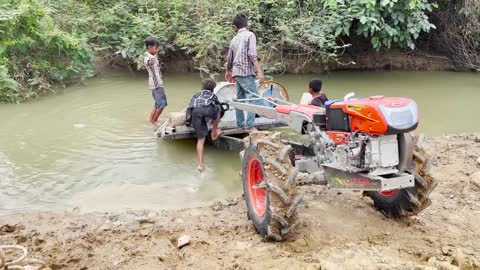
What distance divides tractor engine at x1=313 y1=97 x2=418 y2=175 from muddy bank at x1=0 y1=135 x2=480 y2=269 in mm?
687

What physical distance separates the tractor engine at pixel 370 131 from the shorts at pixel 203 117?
8.72 feet

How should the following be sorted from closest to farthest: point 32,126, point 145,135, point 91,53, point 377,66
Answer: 1. point 145,135
2. point 32,126
3. point 91,53
4. point 377,66

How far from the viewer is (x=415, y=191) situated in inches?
176

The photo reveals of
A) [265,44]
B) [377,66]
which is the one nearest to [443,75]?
[377,66]

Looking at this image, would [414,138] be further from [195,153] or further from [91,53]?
[91,53]

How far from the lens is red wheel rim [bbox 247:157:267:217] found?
184 inches

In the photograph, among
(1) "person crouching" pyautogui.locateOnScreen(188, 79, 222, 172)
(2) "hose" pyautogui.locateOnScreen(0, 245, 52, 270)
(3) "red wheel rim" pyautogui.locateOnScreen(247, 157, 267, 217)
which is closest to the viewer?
(2) "hose" pyautogui.locateOnScreen(0, 245, 52, 270)

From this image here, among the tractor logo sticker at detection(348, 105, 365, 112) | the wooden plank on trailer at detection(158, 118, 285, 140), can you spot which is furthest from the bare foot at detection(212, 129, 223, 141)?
the tractor logo sticker at detection(348, 105, 365, 112)

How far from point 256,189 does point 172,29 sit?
8.72 m

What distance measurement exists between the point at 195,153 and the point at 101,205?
2106 mm

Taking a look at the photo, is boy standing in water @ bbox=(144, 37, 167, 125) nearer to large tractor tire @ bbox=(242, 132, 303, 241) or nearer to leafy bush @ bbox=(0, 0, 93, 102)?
leafy bush @ bbox=(0, 0, 93, 102)

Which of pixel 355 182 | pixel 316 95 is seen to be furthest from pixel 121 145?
pixel 355 182

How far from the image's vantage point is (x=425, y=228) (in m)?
4.57

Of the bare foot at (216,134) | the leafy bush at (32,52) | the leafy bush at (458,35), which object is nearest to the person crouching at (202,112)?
the bare foot at (216,134)
